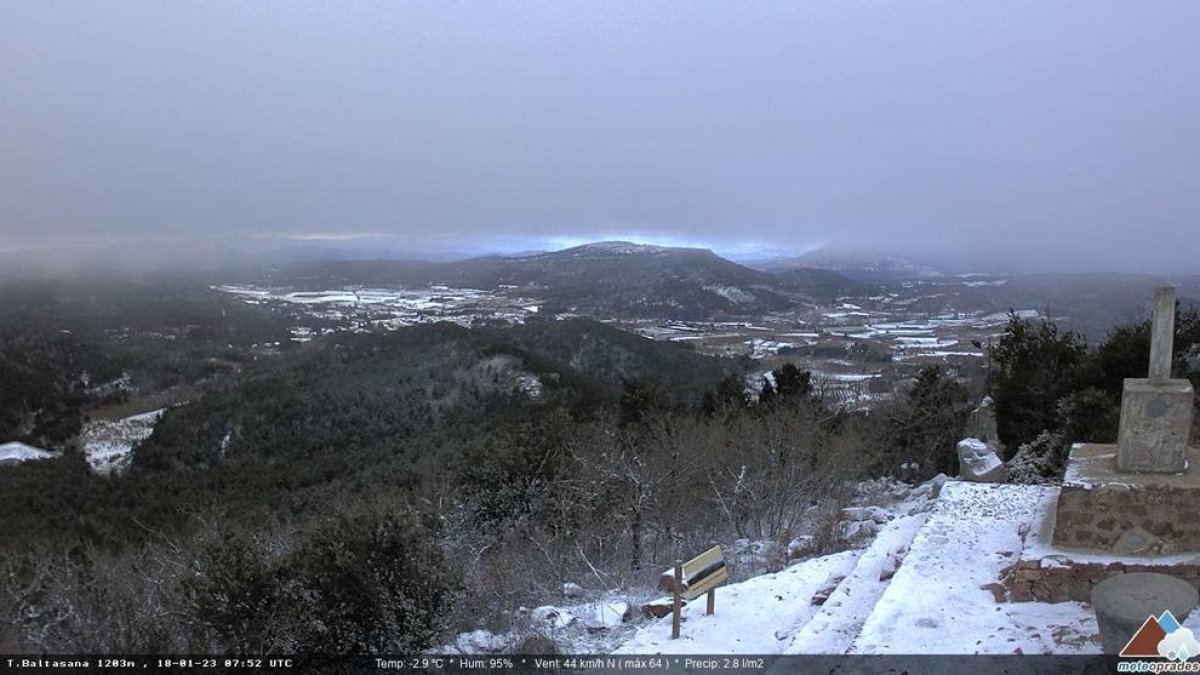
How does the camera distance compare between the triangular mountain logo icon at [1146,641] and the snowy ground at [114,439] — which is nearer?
the triangular mountain logo icon at [1146,641]

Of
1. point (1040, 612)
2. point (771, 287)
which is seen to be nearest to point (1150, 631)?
point (1040, 612)

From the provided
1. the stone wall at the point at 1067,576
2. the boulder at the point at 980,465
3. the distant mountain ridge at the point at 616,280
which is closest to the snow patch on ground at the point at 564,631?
the stone wall at the point at 1067,576

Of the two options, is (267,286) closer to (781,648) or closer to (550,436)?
(550,436)

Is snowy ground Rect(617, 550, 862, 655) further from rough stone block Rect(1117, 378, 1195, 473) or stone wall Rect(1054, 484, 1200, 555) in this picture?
rough stone block Rect(1117, 378, 1195, 473)

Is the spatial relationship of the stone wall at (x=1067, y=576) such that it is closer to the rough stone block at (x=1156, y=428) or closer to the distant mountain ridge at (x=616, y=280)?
the rough stone block at (x=1156, y=428)

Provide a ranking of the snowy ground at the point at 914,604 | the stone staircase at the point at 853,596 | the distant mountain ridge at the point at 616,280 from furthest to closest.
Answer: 1. the distant mountain ridge at the point at 616,280
2. the stone staircase at the point at 853,596
3. the snowy ground at the point at 914,604

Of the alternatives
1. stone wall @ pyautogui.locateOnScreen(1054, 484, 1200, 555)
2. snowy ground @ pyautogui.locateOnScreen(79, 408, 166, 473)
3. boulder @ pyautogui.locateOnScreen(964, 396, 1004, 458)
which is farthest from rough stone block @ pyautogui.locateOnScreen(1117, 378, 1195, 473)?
snowy ground @ pyautogui.locateOnScreen(79, 408, 166, 473)
